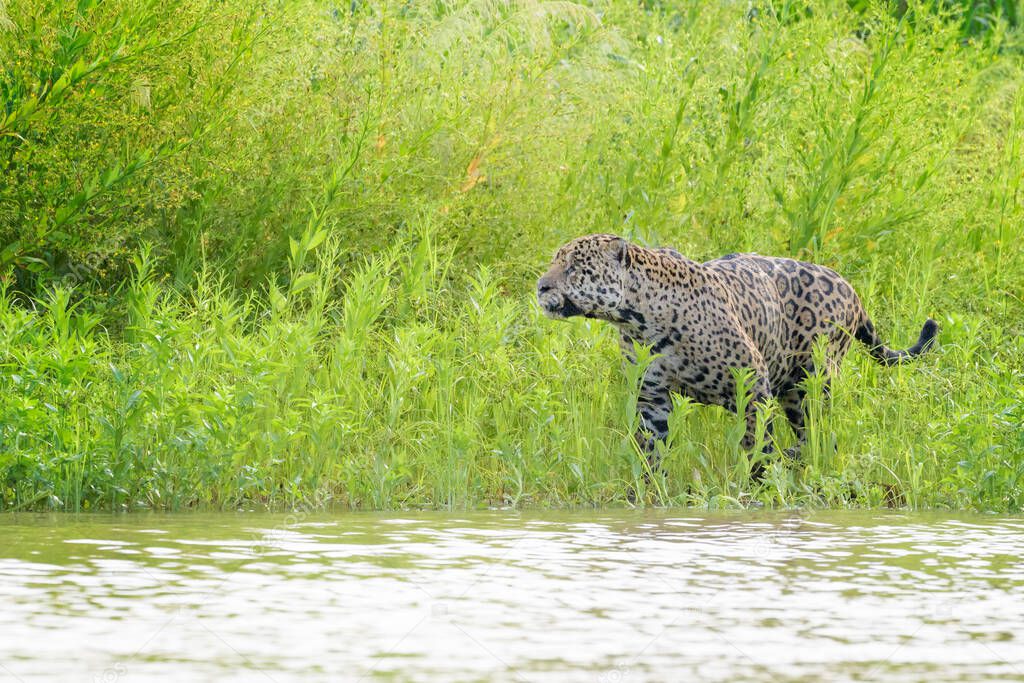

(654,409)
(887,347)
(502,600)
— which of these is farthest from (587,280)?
(502,600)

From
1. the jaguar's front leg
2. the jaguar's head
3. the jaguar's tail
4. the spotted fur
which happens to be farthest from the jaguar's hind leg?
the jaguar's head

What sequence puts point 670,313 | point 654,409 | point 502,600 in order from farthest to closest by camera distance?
point 654,409, point 670,313, point 502,600

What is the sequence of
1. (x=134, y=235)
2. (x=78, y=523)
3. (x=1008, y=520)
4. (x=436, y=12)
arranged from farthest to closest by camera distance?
(x=436, y=12) < (x=134, y=235) < (x=1008, y=520) < (x=78, y=523)

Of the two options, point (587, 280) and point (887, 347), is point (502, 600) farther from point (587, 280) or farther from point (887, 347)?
point (887, 347)

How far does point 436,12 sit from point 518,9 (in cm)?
82

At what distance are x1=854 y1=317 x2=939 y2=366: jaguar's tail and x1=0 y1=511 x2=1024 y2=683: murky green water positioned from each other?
6.84 feet

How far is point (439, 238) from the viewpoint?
8.86 m

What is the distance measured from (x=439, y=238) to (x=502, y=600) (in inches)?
193

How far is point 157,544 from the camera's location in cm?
501

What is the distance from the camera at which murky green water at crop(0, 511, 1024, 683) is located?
3.43 metres

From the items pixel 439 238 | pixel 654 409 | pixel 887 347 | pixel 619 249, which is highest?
pixel 439 238

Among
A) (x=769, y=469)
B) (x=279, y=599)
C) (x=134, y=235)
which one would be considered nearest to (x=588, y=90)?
(x=134, y=235)

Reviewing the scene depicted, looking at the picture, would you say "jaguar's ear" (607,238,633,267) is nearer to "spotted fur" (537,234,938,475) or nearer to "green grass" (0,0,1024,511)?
"spotted fur" (537,234,938,475)

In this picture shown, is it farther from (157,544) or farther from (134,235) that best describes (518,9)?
(157,544)
